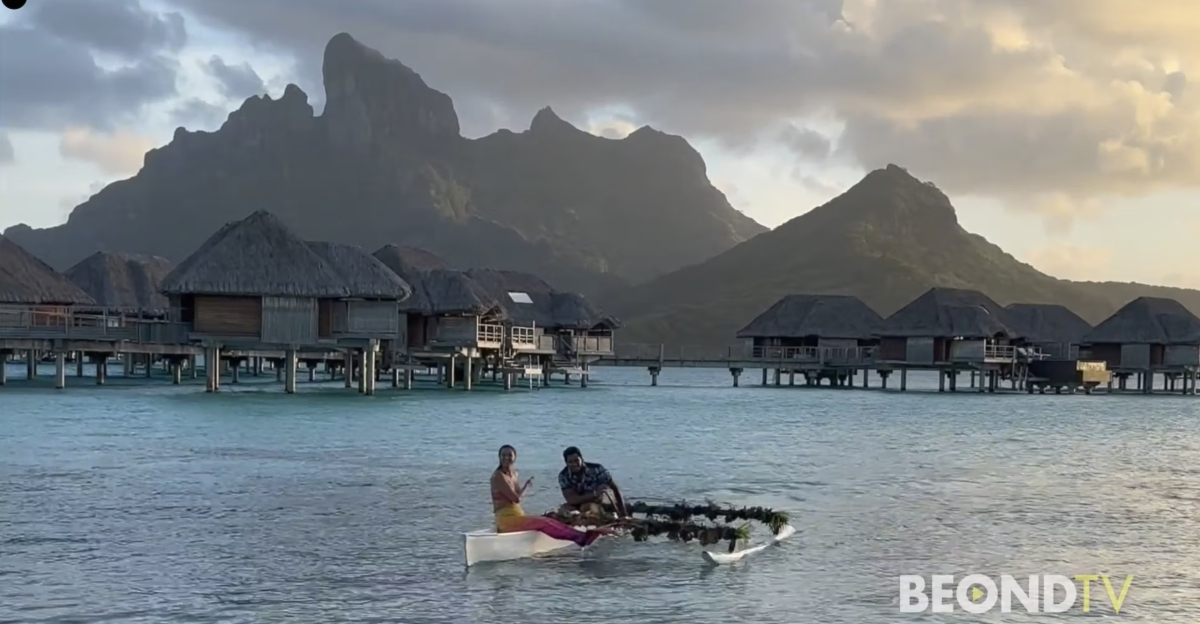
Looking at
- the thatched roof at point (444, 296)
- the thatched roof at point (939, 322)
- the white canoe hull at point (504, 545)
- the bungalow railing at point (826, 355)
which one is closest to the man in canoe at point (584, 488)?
the white canoe hull at point (504, 545)

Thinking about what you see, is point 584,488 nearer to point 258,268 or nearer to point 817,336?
point 258,268

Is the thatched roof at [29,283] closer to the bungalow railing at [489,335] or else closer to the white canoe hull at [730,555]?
the bungalow railing at [489,335]

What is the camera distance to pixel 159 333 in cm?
5019

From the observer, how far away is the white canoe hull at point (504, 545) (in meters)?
16.6

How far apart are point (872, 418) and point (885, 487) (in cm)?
2591

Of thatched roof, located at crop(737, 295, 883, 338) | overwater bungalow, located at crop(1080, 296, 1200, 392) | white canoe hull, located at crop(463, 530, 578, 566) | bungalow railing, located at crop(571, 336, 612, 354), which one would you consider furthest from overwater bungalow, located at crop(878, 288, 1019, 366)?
white canoe hull, located at crop(463, 530, 578, 566)

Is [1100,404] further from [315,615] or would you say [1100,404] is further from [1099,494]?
[315,615]

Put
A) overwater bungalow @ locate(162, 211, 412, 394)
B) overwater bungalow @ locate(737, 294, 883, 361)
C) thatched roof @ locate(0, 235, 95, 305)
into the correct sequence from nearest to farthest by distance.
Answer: overwater bungalow @ locate(162, 211, 412, 394)
thatched roof @ locate(0, 235, 95, 305)
overwater bungalow @ locate(737, 294, 883, 361)

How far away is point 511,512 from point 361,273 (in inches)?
1342

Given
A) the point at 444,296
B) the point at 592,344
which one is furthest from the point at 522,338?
the point at 592,344

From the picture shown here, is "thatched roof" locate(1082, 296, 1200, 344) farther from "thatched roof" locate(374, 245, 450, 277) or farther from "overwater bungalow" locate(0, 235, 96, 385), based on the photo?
"overwater bungalow" locate(0, 235, 96, 385)

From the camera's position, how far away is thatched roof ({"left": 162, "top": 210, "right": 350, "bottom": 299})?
47938 millimetres

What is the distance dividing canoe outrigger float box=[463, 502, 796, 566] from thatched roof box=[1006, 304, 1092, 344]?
81.7 meters

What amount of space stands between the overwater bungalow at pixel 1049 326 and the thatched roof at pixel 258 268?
6019 centimetres
